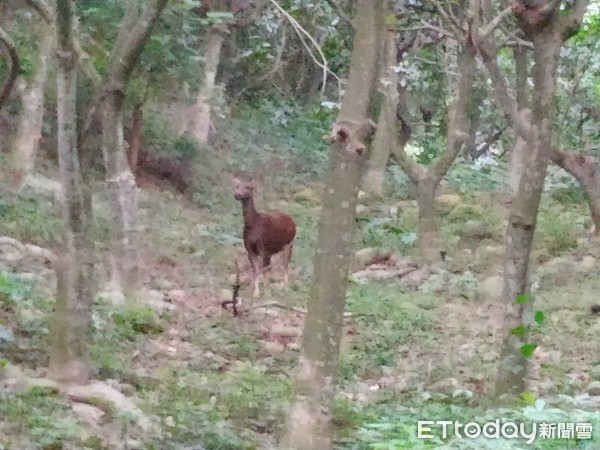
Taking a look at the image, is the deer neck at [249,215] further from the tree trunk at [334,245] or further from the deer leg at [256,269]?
the tree trunk at [334,245]

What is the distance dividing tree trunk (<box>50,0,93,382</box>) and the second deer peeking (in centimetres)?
542

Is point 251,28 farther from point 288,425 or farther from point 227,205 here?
point 288,425

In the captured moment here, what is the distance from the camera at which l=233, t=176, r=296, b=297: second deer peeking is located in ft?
39.1

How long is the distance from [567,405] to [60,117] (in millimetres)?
3865

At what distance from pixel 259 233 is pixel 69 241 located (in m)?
5.77

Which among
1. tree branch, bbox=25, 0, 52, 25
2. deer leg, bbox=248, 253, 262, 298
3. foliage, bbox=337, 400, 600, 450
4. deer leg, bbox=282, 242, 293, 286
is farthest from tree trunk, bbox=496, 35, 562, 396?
deer leg, bbox=282, 242, 293, 286

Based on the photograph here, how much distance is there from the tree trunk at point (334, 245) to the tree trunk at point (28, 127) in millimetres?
8816

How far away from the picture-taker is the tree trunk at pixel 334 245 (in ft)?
17.5

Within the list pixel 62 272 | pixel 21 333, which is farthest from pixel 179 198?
pixel 62 272

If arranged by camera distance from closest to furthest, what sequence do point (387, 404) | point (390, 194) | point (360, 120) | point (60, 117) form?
point (360, 120)
point (60, 117)
point (387, 404)
point (390, 194)

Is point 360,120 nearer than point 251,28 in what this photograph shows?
Yes

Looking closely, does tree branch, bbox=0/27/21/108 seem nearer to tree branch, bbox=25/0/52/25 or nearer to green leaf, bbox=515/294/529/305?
tree branch, bbox=25/0/52/25

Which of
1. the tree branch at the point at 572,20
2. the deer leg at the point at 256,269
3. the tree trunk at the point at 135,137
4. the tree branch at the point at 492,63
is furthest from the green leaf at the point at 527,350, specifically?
the tree trunk at the point at 135,137

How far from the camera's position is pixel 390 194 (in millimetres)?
19844
